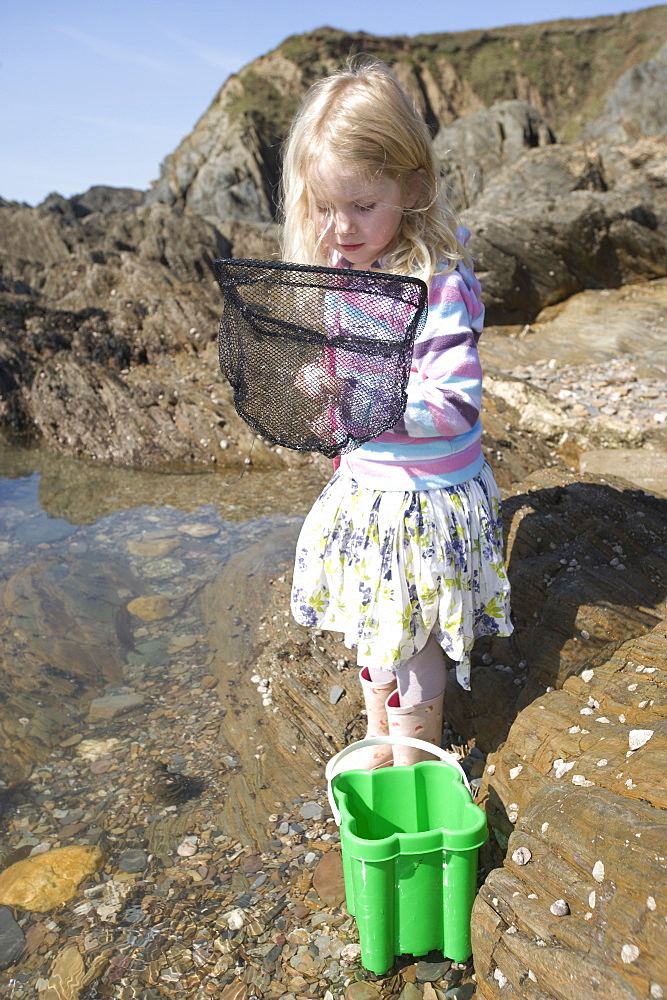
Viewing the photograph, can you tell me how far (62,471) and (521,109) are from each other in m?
26.2

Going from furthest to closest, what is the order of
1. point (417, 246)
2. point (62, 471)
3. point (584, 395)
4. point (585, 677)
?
point (62, 471)
point (584, 395)
point (585, 677)
point (417, 246)

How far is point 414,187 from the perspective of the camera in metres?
2.50

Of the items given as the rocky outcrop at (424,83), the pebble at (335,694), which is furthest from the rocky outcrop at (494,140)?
the pebble at (335,694)

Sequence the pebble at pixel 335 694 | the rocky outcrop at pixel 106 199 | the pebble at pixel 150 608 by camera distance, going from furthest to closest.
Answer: the rocky outcrop at pixel 106 199, the pebble at pixel 150 608, the pebble at pixel 335 694

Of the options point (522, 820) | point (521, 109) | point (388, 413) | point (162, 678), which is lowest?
point (162, 678)

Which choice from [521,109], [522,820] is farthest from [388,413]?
[521,109]

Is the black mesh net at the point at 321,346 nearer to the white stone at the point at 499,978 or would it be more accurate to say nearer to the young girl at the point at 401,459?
the young girl at the point at 401,459

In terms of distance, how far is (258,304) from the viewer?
7.57 ft

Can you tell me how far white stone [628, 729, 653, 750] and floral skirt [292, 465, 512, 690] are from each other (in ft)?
1.83

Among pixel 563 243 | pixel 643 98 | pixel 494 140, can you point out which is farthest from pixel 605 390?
pixel 643 98

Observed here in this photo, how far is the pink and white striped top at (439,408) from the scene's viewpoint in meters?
2.33

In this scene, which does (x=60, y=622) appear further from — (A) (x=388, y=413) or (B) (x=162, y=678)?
(A) (x=388, y=413)

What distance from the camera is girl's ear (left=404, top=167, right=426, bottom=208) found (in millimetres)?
2480

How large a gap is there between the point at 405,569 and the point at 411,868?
2.96ft
